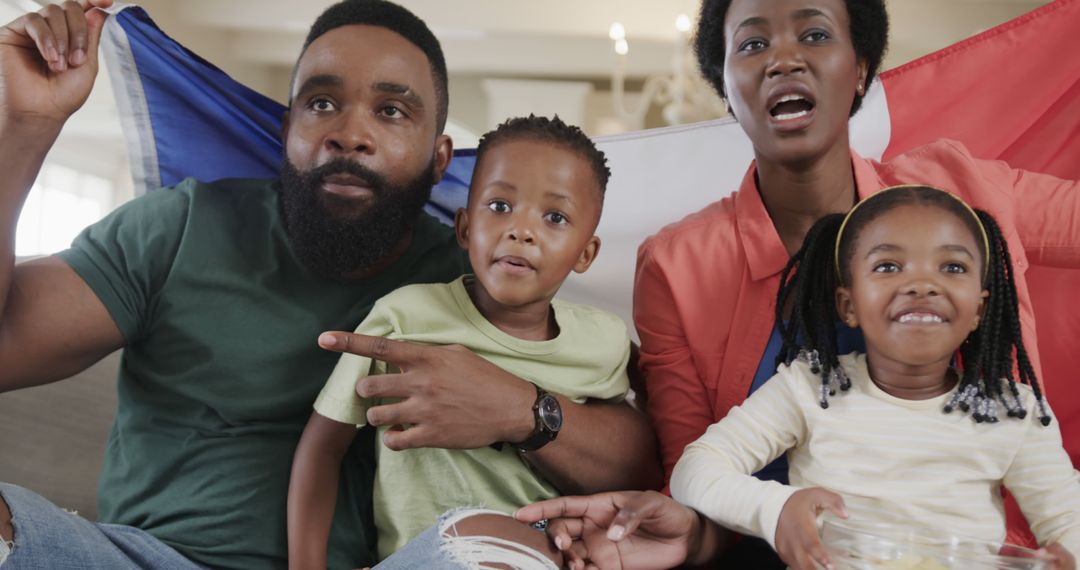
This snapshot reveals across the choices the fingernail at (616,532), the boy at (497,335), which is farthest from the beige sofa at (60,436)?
the fingernail at (616,532)

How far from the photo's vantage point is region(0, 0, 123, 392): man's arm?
41.1 inches

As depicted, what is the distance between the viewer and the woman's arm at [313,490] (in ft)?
3.72

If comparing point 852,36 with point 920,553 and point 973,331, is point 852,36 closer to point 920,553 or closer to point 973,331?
point 973,331

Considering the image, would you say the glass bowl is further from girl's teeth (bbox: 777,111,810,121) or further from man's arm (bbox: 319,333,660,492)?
girl's teeth (bbox: 777,111,810,121)

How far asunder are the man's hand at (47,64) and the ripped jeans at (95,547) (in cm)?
41

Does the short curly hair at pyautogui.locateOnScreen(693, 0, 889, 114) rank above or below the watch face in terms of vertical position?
above

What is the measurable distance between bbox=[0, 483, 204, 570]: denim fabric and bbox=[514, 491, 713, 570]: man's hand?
44 centimetres

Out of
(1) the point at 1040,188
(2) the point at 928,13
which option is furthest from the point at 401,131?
(2) the point at 928,13

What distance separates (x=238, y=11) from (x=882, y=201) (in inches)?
193

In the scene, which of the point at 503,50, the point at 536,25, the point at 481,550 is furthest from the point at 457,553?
the point at 503,50

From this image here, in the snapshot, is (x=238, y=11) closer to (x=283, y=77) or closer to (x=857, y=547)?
(x=283, y=77)

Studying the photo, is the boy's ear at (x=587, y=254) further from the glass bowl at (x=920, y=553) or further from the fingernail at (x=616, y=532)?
the glass bowl at (x=920, y=553)

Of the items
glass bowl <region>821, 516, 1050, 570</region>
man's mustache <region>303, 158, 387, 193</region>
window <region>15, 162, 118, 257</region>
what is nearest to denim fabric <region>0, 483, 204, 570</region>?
man's mustache <region>303, 158, 387, 193</region>

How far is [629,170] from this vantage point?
1.74 m
